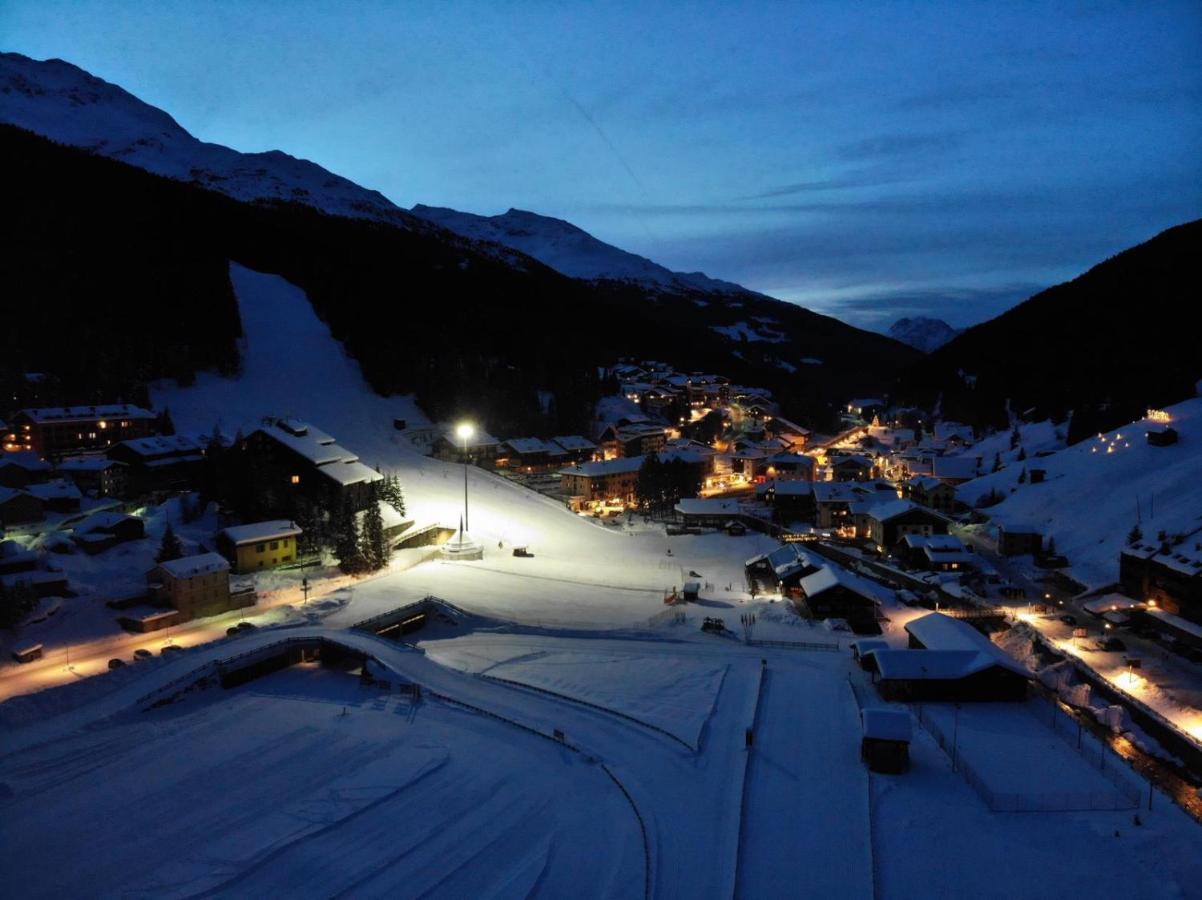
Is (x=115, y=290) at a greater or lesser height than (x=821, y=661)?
greater

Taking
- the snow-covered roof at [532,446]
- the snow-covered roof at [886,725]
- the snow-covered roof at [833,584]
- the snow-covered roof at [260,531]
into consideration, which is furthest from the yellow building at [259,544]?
the snow-covered roof at [532,446]

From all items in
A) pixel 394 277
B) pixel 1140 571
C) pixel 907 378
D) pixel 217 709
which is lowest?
pixel 217 709

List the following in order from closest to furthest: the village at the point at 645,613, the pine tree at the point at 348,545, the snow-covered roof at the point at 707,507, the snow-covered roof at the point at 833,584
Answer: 1. the village at the point at 645,613
2. the snow-covered roof at the point at 833,584
3. the pine tree at the point at 348,545
4. the snow-covered roof at the point at 707,507

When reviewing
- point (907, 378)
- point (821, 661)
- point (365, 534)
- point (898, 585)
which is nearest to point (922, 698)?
point (821, 661)

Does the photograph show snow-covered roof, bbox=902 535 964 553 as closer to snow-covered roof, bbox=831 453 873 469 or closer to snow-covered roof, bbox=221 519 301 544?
snow-covered roof, bbox=831 453 873 469

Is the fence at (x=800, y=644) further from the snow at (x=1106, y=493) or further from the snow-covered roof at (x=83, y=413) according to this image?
the snow-covered roof at (x=83, y=413)

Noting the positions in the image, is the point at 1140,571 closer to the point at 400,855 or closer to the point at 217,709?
the point at 400,855
